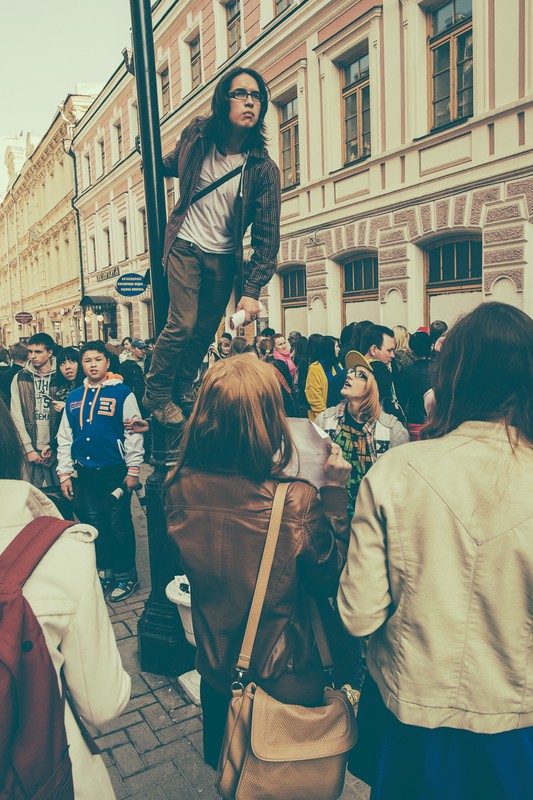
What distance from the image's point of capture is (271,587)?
1.90m

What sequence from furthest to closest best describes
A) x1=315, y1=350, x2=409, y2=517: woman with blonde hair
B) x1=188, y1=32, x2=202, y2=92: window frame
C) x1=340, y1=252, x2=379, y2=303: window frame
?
1. x1=188, y1=32, x2=202, y2=92: window frame
2. x1=340, y1=252, x2=379, y2=303: window frame
3. x1=315, y1=350, x2=409, y2=517: woman with blonde hair

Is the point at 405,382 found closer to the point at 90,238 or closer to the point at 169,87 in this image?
the point at 169,87

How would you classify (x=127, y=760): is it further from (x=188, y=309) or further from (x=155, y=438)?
(x=188, y=309)

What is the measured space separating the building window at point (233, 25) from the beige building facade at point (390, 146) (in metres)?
0.05

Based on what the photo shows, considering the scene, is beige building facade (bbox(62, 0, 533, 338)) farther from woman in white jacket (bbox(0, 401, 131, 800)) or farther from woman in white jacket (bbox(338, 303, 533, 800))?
woman in white jacket (bbox(0, 401, 131, 800))

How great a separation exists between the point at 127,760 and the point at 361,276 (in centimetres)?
1140

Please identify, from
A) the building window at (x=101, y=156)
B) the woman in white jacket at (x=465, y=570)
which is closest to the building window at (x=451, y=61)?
the woman in white jacket at (x=465, y=570)

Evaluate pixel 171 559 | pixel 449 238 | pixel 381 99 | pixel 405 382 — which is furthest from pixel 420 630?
pixel 381 99

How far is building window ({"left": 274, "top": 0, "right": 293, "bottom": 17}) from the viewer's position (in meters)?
14.4

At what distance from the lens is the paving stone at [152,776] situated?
266cm

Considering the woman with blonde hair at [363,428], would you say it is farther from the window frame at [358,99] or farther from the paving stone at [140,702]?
the window frame at [358,99]

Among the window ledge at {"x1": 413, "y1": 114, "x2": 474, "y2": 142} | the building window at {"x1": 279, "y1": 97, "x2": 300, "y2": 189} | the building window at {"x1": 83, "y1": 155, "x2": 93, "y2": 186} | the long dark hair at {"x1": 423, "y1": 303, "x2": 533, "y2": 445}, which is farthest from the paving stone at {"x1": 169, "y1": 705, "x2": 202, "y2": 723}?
the building window at {"x1": 83, "y1": 155, "x2": 93, "y2": 186}

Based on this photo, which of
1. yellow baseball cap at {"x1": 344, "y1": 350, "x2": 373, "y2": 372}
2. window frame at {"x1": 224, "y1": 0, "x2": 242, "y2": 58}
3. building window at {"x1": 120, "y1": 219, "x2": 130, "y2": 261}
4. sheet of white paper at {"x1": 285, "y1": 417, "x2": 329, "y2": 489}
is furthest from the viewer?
building window at {"x1": 120, "y1": 219, "x2": 130, "y2": 261}

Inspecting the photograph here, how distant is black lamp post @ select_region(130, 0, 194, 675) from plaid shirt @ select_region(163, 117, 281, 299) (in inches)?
18.1
